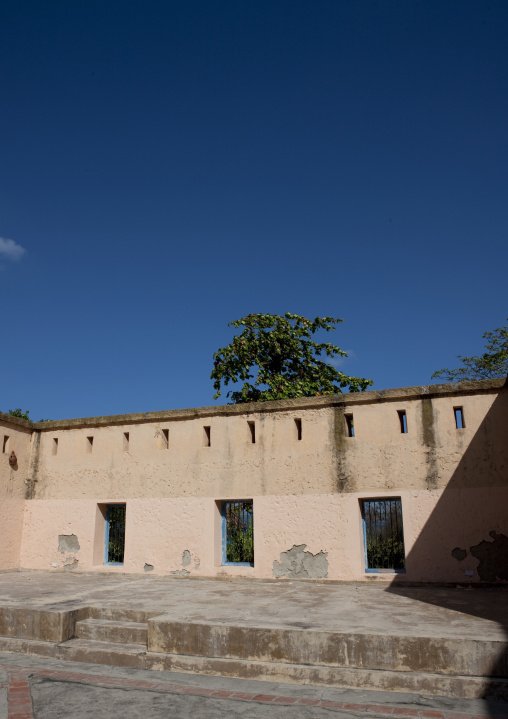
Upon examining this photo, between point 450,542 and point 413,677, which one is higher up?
point 450,542

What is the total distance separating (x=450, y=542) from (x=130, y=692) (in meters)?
5.80

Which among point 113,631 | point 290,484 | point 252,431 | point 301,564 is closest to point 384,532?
point 301,564

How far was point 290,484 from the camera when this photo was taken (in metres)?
10.1

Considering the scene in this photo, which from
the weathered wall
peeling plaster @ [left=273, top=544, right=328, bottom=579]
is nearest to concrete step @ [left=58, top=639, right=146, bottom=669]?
peeling plaster @ [left=273, top=544, right=328, bottom=579]

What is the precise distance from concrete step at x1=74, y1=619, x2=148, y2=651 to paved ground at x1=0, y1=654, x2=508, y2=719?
1.99 ft

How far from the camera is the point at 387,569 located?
9312mm

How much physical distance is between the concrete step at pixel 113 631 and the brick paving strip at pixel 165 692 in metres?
0.72

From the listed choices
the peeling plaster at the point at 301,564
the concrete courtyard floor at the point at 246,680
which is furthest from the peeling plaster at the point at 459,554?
the peeling plaster at the point at 301,564

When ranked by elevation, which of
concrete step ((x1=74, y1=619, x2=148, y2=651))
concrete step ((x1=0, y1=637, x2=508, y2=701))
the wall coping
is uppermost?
the wall coping

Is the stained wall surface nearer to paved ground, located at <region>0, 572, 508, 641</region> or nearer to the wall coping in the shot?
the wall coping

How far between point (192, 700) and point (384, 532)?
19.4 feet

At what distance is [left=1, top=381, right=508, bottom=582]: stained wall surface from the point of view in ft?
29.7

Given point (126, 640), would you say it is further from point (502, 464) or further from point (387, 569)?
point (502, 464)

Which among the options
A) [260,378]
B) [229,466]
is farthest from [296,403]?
[260,378]
